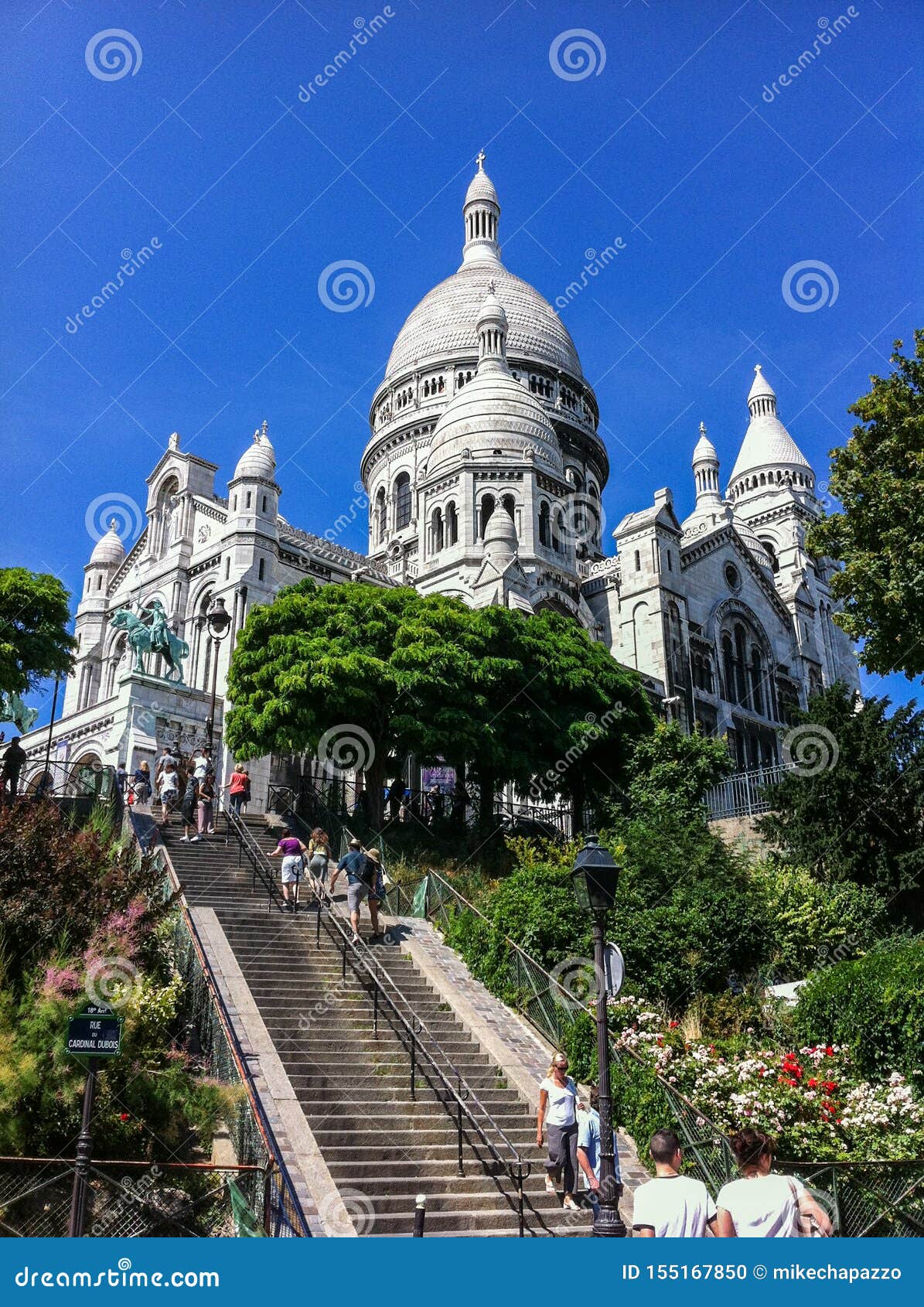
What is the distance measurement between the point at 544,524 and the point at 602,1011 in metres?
40.0

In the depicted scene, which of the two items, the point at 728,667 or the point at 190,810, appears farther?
the point at 728,667

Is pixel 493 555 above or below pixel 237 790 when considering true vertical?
above

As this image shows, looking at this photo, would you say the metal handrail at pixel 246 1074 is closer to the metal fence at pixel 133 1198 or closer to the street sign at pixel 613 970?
the metal fence at pixel 133 1198

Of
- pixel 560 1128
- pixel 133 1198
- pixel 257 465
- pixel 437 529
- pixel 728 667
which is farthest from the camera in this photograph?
pixel 728 667

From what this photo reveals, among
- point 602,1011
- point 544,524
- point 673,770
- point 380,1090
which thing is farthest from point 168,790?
point 544,524

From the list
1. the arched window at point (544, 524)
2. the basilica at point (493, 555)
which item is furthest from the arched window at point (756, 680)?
the arched window at point (544, 524)

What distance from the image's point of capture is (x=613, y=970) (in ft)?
38.7

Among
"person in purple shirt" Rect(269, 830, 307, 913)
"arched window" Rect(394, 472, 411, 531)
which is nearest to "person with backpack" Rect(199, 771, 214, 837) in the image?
"person in purple shirt" Rect(269, 830, 307, 913)

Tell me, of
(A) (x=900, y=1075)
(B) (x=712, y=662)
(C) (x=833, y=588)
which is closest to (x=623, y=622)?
(B) (x=712, y=662)

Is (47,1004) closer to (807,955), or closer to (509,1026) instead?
(509,1026)

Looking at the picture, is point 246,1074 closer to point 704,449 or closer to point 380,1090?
point 380,1090

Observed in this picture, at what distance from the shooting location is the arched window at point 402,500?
63719 millimetres

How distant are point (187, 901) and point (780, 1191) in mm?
13623

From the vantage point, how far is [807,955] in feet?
66.0
